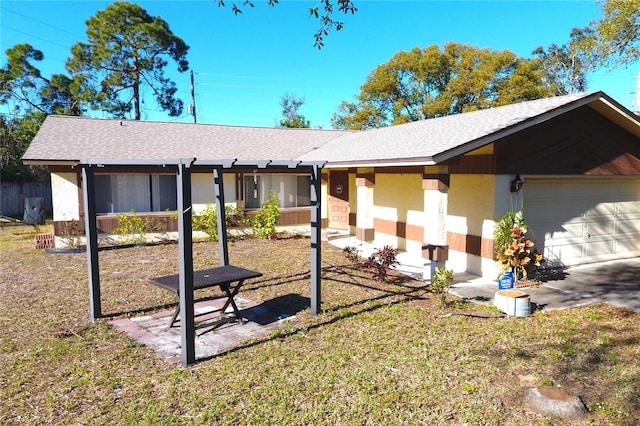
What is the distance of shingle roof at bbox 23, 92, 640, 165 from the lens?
8.76m

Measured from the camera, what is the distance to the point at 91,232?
6375 mm

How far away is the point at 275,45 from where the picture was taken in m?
27.4

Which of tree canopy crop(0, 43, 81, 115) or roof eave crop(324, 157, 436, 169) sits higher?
tree canopy crop(0, 43, 81, 115)

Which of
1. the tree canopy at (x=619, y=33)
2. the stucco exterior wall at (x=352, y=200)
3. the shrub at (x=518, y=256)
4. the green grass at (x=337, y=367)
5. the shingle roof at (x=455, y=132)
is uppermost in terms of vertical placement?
the tree canopy at (x=619, y=33)

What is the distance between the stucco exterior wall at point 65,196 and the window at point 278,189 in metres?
5.70

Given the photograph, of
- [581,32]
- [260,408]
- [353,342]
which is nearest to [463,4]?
[353,342]

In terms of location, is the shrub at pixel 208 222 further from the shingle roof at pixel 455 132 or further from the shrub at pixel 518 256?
the shrub at pixel 518 256

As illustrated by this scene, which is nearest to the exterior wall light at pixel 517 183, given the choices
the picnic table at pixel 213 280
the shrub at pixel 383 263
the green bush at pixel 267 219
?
the shrub at pixel 383 263

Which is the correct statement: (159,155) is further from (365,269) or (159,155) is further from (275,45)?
(275,45)

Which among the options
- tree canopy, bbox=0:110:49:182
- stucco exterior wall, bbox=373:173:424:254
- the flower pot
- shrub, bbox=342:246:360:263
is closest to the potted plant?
the flower pot

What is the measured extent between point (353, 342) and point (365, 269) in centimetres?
459

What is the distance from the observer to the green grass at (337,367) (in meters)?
4.09

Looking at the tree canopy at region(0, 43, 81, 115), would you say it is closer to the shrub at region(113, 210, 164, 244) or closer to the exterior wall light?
the shrub at region(113, 210, 164, 244)

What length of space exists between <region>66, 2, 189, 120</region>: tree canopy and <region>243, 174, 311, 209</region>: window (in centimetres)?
2073
